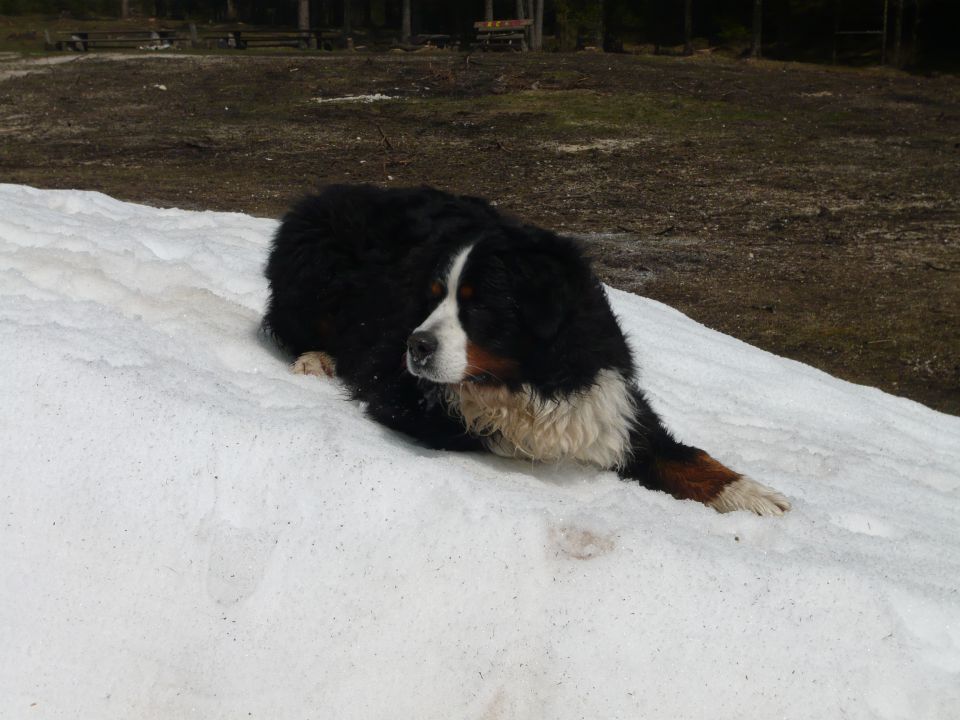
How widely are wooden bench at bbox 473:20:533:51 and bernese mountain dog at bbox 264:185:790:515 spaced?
29526mm

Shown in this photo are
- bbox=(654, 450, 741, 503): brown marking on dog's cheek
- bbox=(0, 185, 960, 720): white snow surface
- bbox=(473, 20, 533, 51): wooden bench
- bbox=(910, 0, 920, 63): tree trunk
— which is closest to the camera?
bbox=(0, 185, 960, 720): white snow surface

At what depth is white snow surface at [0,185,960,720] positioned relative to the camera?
287 cm

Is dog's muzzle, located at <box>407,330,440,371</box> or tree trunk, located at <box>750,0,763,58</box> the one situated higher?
tree trunk, located at <box>750,0,763,58</box>

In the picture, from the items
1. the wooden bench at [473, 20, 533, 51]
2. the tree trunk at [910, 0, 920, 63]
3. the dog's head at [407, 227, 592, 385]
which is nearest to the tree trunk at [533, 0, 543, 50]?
the wooden bench at [473, 20, 533, 51]

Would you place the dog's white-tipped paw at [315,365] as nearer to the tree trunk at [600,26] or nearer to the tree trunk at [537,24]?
the tree trunk at [537,24]

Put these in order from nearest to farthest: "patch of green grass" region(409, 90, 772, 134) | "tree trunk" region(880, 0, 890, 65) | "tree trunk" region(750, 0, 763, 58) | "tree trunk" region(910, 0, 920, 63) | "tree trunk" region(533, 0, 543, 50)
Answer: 1. "patch of green grass" region(409, 90, 772, 134)
2. "tree trunk" region(910, 0, 920, 63)
3. "tree trunk" region(880, 0, 890, 65)
4. "tree trunk" region(750, 0, 763, 58)
5. "tree trunk" region(533, 0, 543, 50)

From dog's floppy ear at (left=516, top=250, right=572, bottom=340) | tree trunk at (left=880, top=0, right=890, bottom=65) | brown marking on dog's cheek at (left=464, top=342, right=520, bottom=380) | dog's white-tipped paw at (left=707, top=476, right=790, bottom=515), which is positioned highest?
tree trunk at (left=880, top=0, right=890, bottom=65)

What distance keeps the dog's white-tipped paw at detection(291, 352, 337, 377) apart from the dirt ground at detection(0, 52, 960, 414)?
14.0 feet

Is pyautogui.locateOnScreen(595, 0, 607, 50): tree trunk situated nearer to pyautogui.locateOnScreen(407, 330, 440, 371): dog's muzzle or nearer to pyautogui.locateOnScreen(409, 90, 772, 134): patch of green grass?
pyautogui.locateOnScreen(409, 90, 772, 134): patch of green grass

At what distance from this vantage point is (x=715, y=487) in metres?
4.05

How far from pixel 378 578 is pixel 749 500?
167cm

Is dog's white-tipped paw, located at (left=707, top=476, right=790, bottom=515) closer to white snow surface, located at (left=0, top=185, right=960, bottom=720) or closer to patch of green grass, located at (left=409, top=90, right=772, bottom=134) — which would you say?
white snow surface, located at (left=0, top=185, right=960, bottom=720)

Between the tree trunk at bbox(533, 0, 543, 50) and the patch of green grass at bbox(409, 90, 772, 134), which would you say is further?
the tree trunk at bbox(533, 0, 543, 50)

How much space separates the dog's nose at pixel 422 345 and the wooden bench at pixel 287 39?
33720 mm
